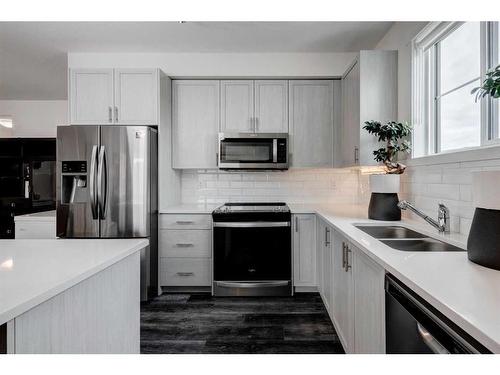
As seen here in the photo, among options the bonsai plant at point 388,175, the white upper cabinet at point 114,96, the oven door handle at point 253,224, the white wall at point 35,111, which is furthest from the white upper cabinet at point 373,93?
the white wall at point 35,111

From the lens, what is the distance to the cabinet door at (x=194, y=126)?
137 inches

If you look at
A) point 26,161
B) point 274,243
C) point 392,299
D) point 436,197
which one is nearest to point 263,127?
point 274,243

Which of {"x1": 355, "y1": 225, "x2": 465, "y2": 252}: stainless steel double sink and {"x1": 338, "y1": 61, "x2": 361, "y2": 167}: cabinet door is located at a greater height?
{"x1": 338, "y1": 61, "x2": 361, "y2": 167}: cabinet door

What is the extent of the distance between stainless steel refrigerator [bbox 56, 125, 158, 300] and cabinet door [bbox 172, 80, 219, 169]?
0.52 metres

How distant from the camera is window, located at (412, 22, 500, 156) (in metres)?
1.69

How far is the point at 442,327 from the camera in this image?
0.83 metres

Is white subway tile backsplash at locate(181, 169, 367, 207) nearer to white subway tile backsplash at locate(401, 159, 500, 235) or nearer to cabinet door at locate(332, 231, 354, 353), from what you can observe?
white subway tile backsplash at locate(401, 159, 500, 235)

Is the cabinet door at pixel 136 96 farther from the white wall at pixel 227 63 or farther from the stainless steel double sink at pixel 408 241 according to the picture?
the stainless steel double sink at pixel 408 241

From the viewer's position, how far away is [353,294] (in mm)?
1811

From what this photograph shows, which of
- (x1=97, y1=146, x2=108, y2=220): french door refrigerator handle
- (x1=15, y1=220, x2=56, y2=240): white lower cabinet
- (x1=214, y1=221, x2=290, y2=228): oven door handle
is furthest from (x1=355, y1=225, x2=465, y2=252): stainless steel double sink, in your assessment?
(x1=15, y1=220, x2=56, y2=240): white lower cabinet

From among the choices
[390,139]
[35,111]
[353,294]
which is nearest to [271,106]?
[390,139]

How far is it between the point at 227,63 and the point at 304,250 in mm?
2139

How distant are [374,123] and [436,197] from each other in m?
0.74

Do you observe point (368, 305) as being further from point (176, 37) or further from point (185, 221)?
point (176, 37)
